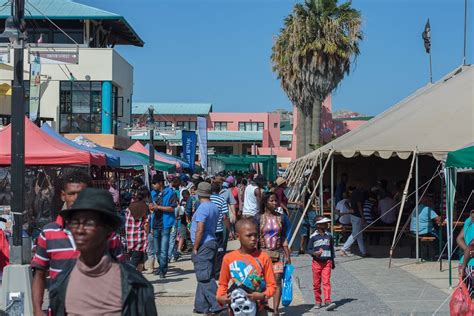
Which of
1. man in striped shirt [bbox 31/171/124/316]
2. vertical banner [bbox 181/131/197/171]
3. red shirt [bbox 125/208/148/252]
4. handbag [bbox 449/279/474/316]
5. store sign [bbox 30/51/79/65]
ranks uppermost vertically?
store sign [bbox 30/51/79/65]

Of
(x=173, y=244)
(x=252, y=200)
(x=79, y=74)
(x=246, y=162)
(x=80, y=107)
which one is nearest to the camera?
(x=173, y=244)

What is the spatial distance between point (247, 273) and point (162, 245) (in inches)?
274

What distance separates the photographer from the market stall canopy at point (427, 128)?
14.8 m

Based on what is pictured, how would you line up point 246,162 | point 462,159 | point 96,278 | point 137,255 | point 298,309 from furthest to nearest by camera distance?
1. point 246,162
2. point 462,159
3. point 137,255
4. point 298,309
5. point 96,278

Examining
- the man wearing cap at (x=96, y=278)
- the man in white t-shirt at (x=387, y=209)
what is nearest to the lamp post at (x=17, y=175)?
the man wearing cap at (x=96, y=278)

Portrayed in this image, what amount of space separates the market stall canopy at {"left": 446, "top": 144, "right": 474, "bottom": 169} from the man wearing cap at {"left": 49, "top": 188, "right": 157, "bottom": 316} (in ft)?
28.5

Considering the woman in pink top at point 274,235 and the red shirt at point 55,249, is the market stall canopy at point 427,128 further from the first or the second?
the red shirt at point 55,249

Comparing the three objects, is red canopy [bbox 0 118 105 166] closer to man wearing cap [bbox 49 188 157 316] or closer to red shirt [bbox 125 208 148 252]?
red shirt [bbox 125 208 148 252]

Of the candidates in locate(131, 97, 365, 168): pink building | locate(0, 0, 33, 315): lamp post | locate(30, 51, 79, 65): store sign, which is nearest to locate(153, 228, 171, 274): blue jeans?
locate(0, 0, 33, 315): lamp post

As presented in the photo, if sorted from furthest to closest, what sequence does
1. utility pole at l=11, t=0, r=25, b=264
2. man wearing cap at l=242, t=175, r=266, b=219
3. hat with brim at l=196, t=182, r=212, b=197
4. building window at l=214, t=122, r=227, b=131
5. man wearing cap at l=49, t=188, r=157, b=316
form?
building window at l=214, t=122, r=227, b=131 < man wearing cap at l=242, t=175, r=266, b=219 < hat with brim at l=196, t=182, r=212, b=197 < utility pole at l=11, t=0, r=25, b=264 < man wearing cap at l=49, t=188, r=157, b=316

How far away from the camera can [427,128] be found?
1583 centimetres

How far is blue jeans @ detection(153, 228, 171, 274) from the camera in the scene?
12.7 metres

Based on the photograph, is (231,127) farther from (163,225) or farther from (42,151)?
(163,225)

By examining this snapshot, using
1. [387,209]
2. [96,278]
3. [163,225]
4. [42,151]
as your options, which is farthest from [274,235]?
[387,209]
